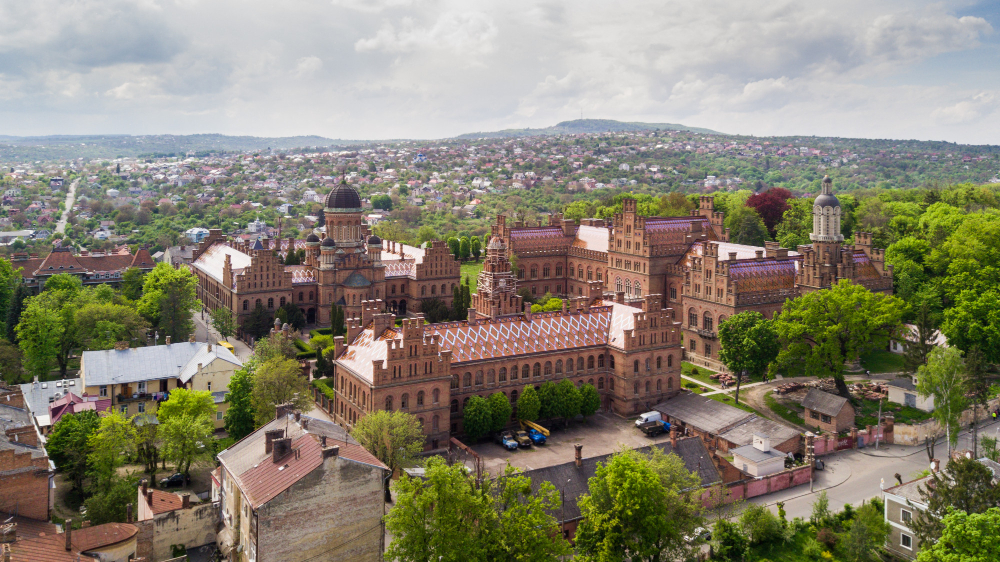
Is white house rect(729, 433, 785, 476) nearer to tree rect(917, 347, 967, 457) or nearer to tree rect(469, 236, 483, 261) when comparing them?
tree rect(917, 347, 967, 457)

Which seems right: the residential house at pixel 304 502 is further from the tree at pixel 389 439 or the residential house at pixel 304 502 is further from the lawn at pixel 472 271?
the lawn at pixel 472 271

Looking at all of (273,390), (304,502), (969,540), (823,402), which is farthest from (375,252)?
(969,540)

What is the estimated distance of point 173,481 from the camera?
59.6 metres

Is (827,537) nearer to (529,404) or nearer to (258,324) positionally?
(529,404)

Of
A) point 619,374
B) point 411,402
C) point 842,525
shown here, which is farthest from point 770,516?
point 411,402

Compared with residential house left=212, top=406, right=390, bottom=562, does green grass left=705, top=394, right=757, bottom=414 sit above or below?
below

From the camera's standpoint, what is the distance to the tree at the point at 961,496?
43125 millimetres

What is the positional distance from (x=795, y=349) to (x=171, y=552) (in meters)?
59.8

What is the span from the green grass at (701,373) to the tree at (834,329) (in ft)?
33.6

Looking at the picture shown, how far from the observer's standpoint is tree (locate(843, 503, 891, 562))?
156 ft

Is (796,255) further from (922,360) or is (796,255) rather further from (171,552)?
(171,552)

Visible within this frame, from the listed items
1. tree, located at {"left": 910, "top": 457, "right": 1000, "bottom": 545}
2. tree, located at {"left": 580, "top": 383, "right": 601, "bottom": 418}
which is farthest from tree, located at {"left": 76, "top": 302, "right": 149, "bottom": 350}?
tree, located at {"left": 910, "top": 457, "right": 1000, "bottom": 545}

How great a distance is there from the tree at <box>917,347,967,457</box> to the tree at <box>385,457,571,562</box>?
131ft

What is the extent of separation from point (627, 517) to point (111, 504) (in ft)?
118
